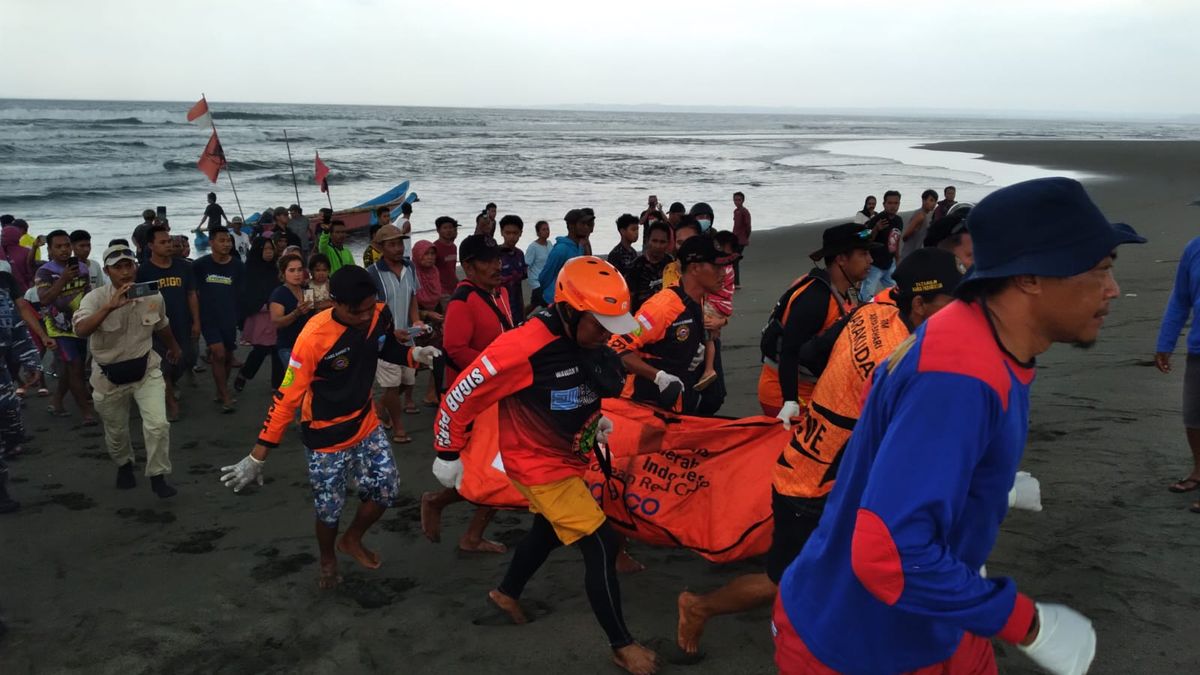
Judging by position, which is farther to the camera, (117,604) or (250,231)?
(250,231)

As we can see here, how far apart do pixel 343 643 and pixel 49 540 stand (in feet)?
9.18

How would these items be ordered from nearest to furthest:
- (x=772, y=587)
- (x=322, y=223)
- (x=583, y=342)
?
1. (x=772, y=587)
2. (x=583, y=342)
3. (x=322, y=223)

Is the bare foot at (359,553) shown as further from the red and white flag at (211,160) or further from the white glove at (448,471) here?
the red and white flag at (211,160)

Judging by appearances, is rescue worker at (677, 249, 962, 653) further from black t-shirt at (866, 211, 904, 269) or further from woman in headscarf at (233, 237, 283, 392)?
black t-shirt at (866, 211, 904, 269)

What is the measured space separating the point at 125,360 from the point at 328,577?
105 inches

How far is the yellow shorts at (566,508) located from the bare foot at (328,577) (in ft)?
5.43

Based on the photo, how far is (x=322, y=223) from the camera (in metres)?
13.4

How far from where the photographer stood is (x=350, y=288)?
182 inches

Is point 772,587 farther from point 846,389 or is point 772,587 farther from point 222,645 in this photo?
point 222,645

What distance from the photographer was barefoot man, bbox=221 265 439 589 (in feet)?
15.0

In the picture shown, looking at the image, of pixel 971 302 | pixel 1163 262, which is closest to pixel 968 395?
pixel 971 302

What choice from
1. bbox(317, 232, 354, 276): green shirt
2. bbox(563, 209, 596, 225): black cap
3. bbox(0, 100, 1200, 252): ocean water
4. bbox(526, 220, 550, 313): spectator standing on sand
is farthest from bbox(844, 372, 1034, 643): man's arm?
bbox(0, 100, 1200, 252): ocean water

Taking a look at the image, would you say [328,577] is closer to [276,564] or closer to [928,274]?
[276,564]

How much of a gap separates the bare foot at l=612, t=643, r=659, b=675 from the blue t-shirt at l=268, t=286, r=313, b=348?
4299 millimetres
